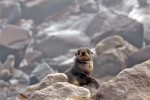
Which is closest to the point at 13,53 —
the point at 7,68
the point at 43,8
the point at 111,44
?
the point at 7,68

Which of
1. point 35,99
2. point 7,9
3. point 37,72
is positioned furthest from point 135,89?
point 7,9

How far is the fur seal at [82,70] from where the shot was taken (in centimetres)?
650

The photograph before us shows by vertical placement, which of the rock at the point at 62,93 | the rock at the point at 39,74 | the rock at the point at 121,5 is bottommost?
the rock at the point at 62,93

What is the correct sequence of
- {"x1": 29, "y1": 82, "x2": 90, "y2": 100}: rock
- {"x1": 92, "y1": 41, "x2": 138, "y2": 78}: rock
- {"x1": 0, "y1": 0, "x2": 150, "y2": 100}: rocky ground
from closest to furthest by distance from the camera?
{"x1": 29, "y1": 82, "x2": 90, "y2": 100}: rock, {"x1": 0, "y1": 0, "x2": 150, "y2": 100}: rocky ground, {"x1": 92, "y1": 41, "x2": 138, "y2": 78}: rock

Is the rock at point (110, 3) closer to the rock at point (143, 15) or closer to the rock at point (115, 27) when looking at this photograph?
the rock at point (143, 15)

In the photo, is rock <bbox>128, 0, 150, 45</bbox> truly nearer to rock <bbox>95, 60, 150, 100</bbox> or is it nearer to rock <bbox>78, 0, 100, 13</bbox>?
rock <bbox>78, 0, 100, 13</bbox>

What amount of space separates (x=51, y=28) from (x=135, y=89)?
23.1 meters

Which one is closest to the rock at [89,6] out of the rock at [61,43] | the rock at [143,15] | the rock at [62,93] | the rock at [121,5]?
the rock at [121,5]

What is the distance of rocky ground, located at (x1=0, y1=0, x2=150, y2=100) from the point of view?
5.10 metres

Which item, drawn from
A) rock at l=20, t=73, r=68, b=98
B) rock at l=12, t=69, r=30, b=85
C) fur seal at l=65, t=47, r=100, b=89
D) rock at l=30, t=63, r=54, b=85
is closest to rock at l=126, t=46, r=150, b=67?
rock at l=30, t=63, r=54, b=85

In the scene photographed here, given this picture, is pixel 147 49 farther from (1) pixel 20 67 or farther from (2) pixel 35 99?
(2) pixel 35 99

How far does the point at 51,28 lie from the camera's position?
27703 millimetres

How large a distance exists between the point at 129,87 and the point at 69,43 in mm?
18227

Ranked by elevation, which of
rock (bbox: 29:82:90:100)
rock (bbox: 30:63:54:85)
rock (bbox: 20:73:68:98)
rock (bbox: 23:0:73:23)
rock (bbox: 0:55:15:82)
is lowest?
rock (bbox: 29:82:90:100)
